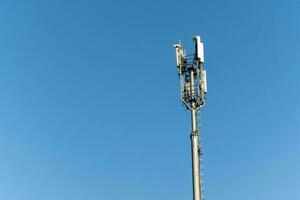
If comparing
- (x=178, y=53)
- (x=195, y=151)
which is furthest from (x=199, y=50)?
(x=195, y=151)

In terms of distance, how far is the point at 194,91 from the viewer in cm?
6222

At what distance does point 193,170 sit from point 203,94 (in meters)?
8.03

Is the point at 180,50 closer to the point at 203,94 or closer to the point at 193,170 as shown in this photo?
the point at 203,94

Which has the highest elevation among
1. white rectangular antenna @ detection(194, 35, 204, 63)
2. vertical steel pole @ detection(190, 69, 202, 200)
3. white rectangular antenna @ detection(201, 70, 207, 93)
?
white rectangular antenna @ detection(194, 35, 204, 63)

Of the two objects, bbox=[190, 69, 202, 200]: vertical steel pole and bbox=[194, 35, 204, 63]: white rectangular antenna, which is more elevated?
bbox=[194, 35, 204, 63]: white rectangular antenna

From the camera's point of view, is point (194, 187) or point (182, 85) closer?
point (194, 187)

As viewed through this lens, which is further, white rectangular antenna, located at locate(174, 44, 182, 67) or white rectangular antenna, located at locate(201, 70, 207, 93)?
white rectangular antenna, located at locate(174, 44, 182, 67)

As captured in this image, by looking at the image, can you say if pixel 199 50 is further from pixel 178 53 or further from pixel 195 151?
pixel 195 151

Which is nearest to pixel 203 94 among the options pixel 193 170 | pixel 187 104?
pixel 187 104

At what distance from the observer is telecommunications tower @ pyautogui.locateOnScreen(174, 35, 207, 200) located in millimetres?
58156

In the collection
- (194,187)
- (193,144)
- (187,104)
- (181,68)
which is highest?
(181,68)

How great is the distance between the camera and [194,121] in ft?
199

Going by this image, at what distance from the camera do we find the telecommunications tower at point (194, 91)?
58156mm

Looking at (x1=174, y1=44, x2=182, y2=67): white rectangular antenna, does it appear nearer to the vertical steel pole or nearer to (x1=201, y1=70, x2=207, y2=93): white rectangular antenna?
the vertical steel pole
